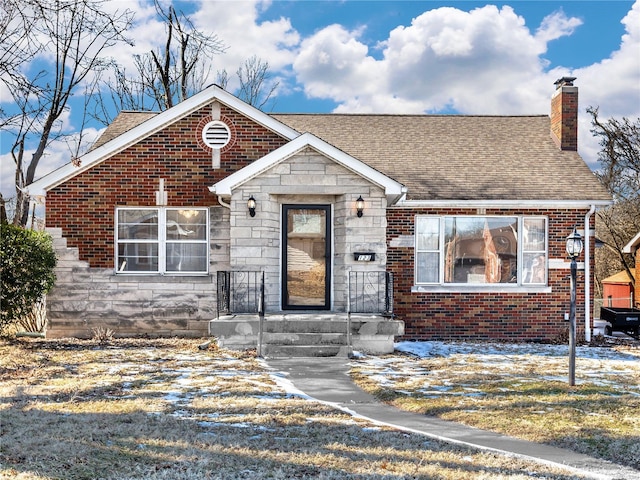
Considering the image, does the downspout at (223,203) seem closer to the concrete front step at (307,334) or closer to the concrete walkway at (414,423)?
the concrete front step at (307,334)

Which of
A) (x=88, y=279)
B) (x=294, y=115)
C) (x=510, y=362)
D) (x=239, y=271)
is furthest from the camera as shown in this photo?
(x=294, y=115)

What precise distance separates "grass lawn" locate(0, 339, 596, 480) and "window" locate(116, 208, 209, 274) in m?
4.24

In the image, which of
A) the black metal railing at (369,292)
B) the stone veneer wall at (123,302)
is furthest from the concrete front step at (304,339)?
the stone veneer wall at (123,302)

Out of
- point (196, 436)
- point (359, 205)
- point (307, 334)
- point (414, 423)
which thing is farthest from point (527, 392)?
point (359, 205)

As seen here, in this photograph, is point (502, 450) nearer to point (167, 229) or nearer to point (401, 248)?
point (401, 248)

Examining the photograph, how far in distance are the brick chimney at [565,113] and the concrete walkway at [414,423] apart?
8.96 metres

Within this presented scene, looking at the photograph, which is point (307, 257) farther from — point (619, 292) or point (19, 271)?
point (619, 292)

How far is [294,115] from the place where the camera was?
16844mm

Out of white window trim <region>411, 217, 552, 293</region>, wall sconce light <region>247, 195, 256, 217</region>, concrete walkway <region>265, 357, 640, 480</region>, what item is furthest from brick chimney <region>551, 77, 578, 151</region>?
concrete walkway <region>265, 357, 640, 480</region>

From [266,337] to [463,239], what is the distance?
527 cm

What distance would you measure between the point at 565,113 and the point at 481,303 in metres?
5.38

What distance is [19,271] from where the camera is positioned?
Answer: 11.7 meters

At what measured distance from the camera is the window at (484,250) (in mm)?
13625

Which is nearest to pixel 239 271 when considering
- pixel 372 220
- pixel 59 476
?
pixel 372 220
